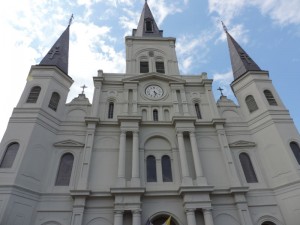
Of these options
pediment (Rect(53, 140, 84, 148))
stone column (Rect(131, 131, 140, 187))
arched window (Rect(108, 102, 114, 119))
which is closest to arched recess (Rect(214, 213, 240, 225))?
stone column (Rect(131, 131, 140, 187))

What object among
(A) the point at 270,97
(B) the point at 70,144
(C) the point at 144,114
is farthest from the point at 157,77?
(A) the point at 270,97

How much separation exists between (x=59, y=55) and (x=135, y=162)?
12.3 metres

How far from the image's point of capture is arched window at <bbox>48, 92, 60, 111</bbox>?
55.8 feet

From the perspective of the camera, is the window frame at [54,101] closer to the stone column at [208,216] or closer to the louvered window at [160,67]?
the louvered window at [160,67]

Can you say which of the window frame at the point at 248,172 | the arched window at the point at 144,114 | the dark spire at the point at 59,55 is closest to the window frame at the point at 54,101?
the dark spire at the point at 59,55

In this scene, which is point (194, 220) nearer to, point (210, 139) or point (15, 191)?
point (210, 139)

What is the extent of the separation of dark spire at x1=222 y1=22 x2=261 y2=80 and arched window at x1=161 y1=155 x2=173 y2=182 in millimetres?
10097

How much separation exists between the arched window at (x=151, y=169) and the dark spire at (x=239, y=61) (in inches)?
427

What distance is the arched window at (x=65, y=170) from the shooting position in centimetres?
1442

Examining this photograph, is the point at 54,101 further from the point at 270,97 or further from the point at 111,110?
the point at 270,97

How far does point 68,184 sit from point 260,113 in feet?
48.5

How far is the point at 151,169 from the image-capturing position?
15.5m

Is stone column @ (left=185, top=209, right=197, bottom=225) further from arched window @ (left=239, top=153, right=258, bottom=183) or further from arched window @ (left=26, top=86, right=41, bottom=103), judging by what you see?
arched window @ (left=26, top=86, right=41, bottom=103)

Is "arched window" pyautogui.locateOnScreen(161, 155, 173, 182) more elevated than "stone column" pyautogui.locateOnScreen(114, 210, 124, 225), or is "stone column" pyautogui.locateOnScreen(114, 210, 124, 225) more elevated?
"arched window" pyautogui.locateOnScreen(161, 155, 173, 182)
